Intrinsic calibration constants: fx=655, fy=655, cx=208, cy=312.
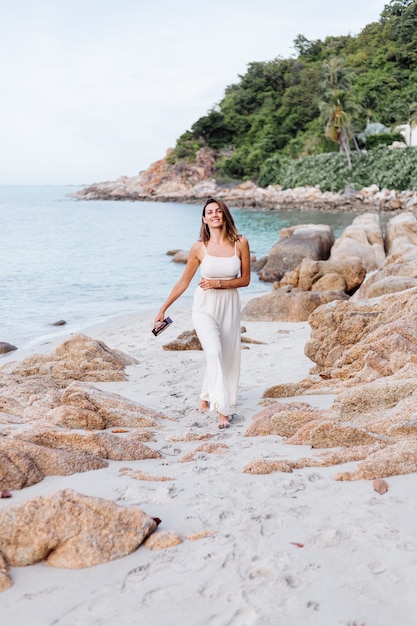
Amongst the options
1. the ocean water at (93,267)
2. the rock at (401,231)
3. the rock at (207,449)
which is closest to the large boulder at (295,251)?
the ocean water at (93,267)

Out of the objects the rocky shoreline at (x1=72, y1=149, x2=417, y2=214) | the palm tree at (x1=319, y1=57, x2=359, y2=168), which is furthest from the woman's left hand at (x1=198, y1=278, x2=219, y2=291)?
the palm tree at (x1=319, y1=57, x2=359, y2=168)

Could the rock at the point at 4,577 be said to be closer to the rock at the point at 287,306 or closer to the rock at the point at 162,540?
the rock at the point at 162,540

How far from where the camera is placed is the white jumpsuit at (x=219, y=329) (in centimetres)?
541

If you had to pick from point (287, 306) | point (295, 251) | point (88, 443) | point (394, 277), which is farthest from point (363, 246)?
point (88, 443)

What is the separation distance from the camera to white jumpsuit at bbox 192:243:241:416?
5.41m

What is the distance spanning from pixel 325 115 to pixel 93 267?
37368 mm

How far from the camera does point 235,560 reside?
2551 millimetres

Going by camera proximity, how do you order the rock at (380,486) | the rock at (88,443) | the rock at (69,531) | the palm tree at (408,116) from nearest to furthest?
the rock at (69,531), the rock at (380,486), the rock at (88,443), the palm tree at (408,116)

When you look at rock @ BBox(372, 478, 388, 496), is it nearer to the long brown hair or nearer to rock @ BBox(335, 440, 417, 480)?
rock @ BBox(335, 440, 417, 480)

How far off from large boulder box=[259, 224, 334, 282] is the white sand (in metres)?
16.6

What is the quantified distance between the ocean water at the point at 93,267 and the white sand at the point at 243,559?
30.0 ft

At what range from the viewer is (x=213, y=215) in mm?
5363

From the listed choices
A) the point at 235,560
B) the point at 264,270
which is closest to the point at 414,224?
the point at 264,270

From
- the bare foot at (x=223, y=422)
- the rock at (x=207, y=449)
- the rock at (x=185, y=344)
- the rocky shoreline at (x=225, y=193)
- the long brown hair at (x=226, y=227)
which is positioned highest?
the rocky shoreline at (x=225, y=193)
